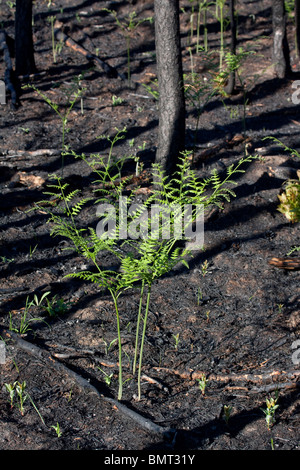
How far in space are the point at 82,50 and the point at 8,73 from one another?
183 cm

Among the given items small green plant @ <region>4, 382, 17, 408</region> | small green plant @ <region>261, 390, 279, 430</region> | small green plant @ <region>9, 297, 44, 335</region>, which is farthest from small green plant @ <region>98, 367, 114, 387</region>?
small green plant @ <region>261, 390, 279, 430</region>

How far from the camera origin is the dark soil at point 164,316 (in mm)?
4062

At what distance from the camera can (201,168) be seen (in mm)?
7574

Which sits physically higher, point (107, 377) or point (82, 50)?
point (82, 50)

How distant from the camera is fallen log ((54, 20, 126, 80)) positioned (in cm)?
1049

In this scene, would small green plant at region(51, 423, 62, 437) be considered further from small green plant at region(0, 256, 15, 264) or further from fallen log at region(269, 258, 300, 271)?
fallen log at region(269, 258, 300, 271)

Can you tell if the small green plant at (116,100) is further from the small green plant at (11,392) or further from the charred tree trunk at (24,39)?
the small green plant at (11,392)

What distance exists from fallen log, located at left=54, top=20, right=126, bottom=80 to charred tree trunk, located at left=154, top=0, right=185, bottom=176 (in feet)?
13.2

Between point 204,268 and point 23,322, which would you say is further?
point 204,268

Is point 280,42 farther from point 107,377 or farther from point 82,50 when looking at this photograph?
point 107,377

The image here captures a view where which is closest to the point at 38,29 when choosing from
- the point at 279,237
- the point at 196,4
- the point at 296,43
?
the point at 196,4

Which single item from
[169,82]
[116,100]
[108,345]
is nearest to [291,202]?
[169,82]

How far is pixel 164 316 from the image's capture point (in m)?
5.22

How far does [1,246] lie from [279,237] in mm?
3064
